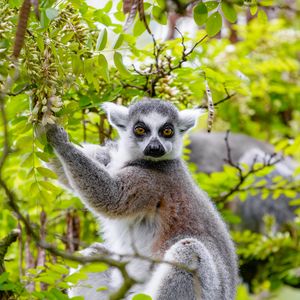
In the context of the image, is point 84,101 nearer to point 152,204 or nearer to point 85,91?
point 85,91

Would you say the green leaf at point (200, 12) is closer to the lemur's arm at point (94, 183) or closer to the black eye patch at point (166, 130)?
the lemur's arm at point (94, 183)

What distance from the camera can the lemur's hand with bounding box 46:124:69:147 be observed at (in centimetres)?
484

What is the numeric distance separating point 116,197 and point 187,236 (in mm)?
683

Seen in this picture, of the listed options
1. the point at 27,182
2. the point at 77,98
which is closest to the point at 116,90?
the point at 77,98

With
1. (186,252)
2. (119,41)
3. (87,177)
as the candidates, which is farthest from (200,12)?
(186,252)

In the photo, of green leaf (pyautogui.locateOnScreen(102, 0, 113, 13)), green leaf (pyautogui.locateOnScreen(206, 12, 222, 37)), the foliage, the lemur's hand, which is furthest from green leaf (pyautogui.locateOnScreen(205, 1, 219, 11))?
the lemur's hand

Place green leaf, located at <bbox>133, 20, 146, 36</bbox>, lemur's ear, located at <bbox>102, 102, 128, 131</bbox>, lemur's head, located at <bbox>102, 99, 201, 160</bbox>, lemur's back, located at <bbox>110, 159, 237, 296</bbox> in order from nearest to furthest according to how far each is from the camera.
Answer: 1. green leaf, located at <bbox>133, 20, 146, 36</bbox>
2. lemur's back, located at <bbox>110, 159, 237, 296</bbox>
3. lemur's ear, located at <bbox>102, 102, 128, 131</bbox>
4. lemur's head, located at <bbox>102, 99, 201, 160</bbox>

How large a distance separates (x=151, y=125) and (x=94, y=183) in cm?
91

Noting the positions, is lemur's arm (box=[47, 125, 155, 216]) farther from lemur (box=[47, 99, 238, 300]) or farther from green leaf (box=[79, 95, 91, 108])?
green leaf (box=[79, 95, 91, 108])

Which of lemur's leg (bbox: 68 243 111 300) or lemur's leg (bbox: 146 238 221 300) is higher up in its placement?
lemur's leg (bbox: 146 238 221 300)

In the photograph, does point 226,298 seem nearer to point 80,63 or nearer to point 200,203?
point 200,203

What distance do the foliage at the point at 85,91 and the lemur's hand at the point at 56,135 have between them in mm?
108

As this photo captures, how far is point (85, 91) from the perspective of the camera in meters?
5.13

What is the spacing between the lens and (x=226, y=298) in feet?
17.8
